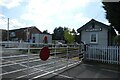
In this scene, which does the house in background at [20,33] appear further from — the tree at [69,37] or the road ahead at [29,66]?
the road ahead at [29,66]

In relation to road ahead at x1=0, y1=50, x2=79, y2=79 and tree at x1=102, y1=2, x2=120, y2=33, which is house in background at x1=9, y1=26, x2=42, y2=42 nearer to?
tree at x1=102, y1=2, x2=120, y2=33

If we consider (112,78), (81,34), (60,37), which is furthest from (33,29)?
(112,78)

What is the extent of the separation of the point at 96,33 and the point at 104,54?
28.8 feet

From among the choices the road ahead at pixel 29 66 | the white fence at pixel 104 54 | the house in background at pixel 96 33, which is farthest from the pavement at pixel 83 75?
the house in background at pixel 96 33

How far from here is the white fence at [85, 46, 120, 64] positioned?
48.0 ft

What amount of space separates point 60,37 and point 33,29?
1191cm

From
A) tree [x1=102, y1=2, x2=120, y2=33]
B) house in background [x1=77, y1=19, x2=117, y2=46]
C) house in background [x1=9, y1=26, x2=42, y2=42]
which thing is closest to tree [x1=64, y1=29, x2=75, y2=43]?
house in background [x1=9, y1=26, x2=42, y2=42]

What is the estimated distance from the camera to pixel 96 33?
23719 millimetres

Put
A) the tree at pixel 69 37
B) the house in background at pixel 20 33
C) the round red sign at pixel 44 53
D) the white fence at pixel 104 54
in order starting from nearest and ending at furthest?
the round red sign at pixel 44 53 → the white fence at pixel 104 54 → the tree at pixel 69 37 → the house in background at pixel 20 33

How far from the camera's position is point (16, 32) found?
235 feet

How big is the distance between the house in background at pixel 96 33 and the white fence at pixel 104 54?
7.14 m

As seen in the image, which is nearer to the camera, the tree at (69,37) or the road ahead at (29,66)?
the road ahead at (29,66)

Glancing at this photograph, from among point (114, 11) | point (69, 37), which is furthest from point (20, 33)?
point (114, 11)

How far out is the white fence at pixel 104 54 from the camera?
14.6 m
